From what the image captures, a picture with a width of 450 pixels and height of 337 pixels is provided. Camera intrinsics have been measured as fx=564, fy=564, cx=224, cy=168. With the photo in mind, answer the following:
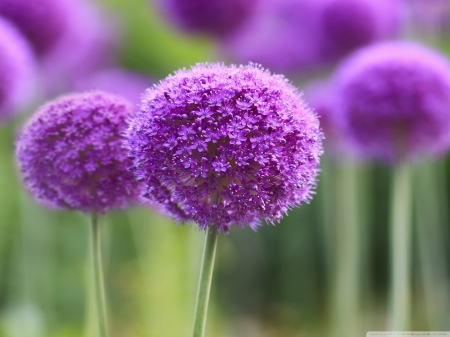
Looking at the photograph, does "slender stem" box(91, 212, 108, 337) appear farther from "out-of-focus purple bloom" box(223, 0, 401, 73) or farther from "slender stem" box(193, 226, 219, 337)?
"out-of-focus purple bloom" box(223, 0, 401, 73)

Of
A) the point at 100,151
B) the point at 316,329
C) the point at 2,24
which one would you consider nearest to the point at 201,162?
the point at 100,151

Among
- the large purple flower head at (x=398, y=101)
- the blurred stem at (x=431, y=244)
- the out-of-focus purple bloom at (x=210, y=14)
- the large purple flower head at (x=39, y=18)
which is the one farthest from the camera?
the blurred stem at (x=431, y=244)

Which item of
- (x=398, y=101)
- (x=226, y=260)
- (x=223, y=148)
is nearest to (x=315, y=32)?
(x=398, y=101)

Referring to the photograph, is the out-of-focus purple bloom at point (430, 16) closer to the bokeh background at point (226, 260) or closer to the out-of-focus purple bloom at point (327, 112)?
the bokeh background at point (226, 260)

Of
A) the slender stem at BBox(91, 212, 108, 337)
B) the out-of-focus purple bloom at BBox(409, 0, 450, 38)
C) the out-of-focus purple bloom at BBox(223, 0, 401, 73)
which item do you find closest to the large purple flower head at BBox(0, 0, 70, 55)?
the out-of-focus purple bloom at BBox(223, 0, 401, 73)

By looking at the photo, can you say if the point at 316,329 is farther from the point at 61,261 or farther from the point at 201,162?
the point at 201,162

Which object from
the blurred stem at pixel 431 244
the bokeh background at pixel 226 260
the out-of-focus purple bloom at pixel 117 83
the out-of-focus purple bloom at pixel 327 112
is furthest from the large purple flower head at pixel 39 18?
the blurred stem at pixel 431 244
